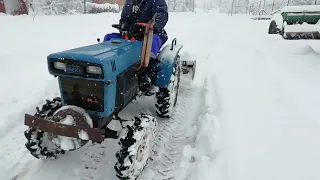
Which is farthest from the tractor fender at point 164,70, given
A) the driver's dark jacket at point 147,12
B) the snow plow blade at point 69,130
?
the snow plow blade at point 69,130

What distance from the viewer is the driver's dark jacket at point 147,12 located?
4148 mm

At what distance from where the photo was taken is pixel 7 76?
5555mm

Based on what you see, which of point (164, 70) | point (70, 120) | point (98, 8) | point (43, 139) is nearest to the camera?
point (70, 120)

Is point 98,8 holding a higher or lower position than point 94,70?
higher

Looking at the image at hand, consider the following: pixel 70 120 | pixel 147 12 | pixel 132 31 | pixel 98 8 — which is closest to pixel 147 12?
pixel 147 12

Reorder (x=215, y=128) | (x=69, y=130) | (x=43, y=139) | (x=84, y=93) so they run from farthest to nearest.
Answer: (x=215, y=128)
(x=43, y=139)
(x=84, y=93)
(x=69, y=130)

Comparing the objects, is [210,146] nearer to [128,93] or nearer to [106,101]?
[128,93]

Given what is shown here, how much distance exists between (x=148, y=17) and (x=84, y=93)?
211 centimetres

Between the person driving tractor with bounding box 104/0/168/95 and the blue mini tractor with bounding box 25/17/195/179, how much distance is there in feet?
2.10

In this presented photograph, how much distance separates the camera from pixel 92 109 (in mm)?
2768

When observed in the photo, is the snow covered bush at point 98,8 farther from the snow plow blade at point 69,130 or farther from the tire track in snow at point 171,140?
the snow plow blade at point 69,130

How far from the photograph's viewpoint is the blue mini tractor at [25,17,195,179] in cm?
250

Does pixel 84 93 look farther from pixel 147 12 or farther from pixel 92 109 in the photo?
pixel 147 12

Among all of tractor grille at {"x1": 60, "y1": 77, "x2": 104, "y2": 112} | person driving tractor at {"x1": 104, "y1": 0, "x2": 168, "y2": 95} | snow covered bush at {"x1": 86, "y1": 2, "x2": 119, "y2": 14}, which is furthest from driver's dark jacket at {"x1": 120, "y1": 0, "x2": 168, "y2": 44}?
snow covered bush at {"x1": 86, "y1": 2, "x2": 119, "y2": 14}
